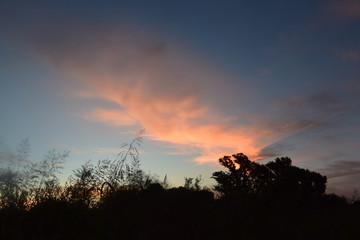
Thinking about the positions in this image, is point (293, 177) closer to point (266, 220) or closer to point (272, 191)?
point (272, 191)

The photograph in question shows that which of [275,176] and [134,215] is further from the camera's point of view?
[275,176]

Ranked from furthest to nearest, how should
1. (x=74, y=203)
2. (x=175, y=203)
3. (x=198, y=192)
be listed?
(x=198, y=192) → (x=175, y=203) → (x=74, y=203)

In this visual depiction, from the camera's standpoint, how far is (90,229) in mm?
4398

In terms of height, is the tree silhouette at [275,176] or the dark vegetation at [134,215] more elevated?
the tree silhouette at [275,176]

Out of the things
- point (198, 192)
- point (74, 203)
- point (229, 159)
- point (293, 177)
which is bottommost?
point (74, 203)

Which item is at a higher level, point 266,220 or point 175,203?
point 175,203

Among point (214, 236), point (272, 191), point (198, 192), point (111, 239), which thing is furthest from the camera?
point (272, 191)

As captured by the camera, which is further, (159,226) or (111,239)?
(159,226)

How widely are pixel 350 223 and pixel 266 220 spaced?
279cm

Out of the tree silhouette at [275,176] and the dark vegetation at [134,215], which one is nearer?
the dark vegetation at [134,215]

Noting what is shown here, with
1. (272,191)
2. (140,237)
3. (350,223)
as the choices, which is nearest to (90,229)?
(140,237)

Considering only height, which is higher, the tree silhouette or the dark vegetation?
the tree silhouette

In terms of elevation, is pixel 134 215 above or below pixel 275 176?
below

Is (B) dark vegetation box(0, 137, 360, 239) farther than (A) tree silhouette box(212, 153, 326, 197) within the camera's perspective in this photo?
No
